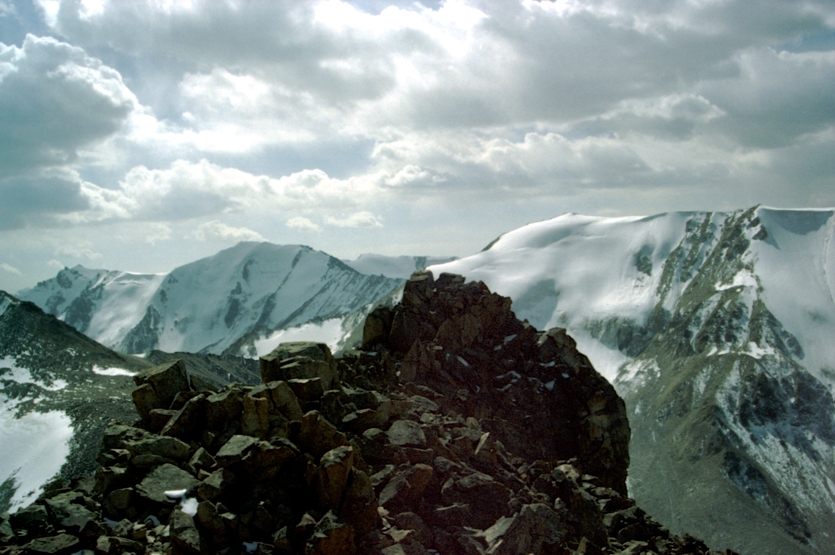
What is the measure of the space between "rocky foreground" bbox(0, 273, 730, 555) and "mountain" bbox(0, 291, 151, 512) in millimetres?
54718

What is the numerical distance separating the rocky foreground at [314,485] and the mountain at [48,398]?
5472 centimetres

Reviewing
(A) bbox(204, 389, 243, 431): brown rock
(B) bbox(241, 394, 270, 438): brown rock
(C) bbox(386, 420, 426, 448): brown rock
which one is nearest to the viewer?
(B) bbox(241, 394, 270, 438): brown rock

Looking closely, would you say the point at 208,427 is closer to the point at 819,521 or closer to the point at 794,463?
the point at 819,521

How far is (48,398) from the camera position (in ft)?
307

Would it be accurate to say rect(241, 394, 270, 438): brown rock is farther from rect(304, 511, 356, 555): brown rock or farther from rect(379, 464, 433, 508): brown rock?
rect(304, 511, 356, 555): brown rock

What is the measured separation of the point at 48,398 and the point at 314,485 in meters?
93.7

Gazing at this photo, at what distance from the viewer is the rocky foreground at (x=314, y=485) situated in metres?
18.2

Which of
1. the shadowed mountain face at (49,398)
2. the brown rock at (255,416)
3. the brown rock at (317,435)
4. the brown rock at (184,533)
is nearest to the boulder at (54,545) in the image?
the brown rock at (184,533)

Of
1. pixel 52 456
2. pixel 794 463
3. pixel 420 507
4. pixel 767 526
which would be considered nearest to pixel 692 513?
pixel 767 526

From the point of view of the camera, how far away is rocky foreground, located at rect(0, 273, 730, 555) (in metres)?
18.2

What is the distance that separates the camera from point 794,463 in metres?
166

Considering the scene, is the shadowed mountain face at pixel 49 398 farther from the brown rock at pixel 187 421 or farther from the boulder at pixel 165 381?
the brown rock at pixel 187 421

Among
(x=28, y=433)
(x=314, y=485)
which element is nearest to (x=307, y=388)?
(x=314, y=485)

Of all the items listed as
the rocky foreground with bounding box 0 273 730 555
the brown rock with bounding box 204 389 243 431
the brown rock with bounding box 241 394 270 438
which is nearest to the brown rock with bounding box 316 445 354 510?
the rocky foreground with bounding box 0 273 730 555
